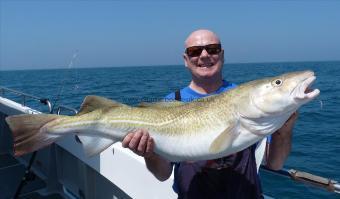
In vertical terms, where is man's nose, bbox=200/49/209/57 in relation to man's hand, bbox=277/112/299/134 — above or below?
above

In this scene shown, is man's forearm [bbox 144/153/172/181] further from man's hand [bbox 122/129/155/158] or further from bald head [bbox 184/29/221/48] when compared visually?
bald head [bbox 184/29/221/48]

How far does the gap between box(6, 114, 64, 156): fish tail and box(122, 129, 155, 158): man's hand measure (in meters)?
0.66

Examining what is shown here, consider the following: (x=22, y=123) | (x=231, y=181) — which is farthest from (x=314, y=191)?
(x=22, y=123)

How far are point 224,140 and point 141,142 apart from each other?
69 centimetres

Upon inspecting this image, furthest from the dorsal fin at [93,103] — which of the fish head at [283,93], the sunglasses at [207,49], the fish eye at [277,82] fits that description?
the fish eye at [277,82]

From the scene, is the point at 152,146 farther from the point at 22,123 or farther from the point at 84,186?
the point at 84,186

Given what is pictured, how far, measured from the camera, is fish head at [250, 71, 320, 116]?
2.44 m

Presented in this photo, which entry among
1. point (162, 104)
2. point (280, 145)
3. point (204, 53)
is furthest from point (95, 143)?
point (280, 145)

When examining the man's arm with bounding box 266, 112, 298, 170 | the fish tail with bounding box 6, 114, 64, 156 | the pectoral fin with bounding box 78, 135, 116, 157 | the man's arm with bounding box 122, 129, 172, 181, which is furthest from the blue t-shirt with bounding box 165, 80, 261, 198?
the fish tail with bounding box 6, 114, 64, 156

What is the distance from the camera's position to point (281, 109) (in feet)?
8.34

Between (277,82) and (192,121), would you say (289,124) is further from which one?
(192,121)

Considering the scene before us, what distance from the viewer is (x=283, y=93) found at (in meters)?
2.55

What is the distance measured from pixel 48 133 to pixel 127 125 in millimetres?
→ 679

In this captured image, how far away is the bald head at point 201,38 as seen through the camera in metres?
3.25
